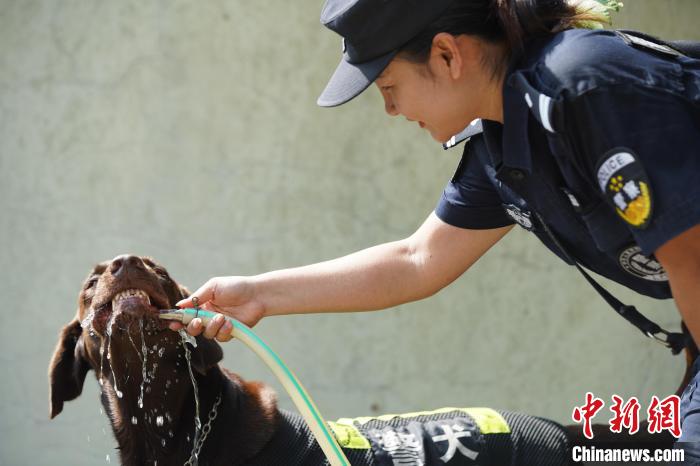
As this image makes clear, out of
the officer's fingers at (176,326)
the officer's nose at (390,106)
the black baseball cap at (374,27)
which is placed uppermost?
the black baseball cap at (374,27)

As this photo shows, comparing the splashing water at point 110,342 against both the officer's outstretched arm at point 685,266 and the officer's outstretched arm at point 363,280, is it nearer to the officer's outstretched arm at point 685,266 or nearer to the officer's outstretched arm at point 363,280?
the officer's outstretched arm at point 363,280

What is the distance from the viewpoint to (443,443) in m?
3.05

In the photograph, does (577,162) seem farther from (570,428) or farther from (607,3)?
(570,428)

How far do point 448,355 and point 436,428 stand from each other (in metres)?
2.40

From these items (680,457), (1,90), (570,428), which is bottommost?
(570,428)

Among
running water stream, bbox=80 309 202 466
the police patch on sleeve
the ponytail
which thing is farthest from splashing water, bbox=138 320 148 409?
the police patch on sleeve

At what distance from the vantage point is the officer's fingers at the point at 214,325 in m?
2.68

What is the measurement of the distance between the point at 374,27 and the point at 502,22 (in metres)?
0.31

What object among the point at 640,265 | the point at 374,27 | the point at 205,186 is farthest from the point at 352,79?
the point at 205,186

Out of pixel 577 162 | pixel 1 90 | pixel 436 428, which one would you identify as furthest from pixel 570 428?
pixel 1 90

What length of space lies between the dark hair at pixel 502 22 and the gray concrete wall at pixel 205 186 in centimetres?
313

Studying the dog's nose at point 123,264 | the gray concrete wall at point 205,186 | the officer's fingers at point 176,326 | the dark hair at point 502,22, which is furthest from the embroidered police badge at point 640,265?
the gray concrete wall at point 205,186

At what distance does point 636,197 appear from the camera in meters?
1.84

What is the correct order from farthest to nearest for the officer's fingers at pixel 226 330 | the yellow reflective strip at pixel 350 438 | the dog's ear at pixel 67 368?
the dog's ear at pixel 67 368 < the yellow reflective strip at pixel 350 438 < the officer's fingers at pixel 226 330
